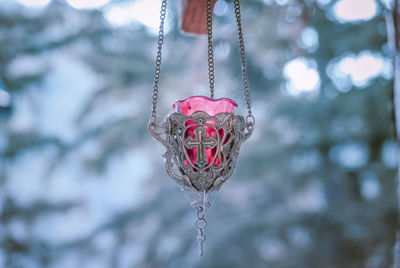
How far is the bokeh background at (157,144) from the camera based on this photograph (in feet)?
13.7

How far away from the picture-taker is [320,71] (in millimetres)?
4359

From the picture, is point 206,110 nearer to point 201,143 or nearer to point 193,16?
point 201,143

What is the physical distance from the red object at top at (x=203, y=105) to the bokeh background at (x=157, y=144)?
2.90 meters

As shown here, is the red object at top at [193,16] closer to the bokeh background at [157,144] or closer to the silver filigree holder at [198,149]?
the silver filigree holder at [198,149]

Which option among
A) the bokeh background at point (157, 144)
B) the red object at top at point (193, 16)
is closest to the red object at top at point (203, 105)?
the red object at top at point (193, 16)

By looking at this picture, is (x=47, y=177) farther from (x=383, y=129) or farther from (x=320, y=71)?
(x=383, y=129)

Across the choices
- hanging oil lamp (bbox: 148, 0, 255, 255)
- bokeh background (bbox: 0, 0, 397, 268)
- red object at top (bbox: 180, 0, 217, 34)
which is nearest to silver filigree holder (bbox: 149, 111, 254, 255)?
hanging oil lamp (bbox: 148, 0, 255, 255)

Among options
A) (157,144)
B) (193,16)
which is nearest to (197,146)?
(193,16)

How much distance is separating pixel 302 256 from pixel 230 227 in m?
0.78

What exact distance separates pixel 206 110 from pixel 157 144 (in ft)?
9.50

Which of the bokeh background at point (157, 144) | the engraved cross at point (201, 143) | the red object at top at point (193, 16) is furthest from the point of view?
the bokeh background at point (157, 144)

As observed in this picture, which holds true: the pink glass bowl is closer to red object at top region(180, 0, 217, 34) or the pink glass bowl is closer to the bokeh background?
red object at top region(180, 0, 217, 34)

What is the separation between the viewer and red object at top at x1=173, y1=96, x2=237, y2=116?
1296 millimetres

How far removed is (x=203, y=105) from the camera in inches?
51.2
